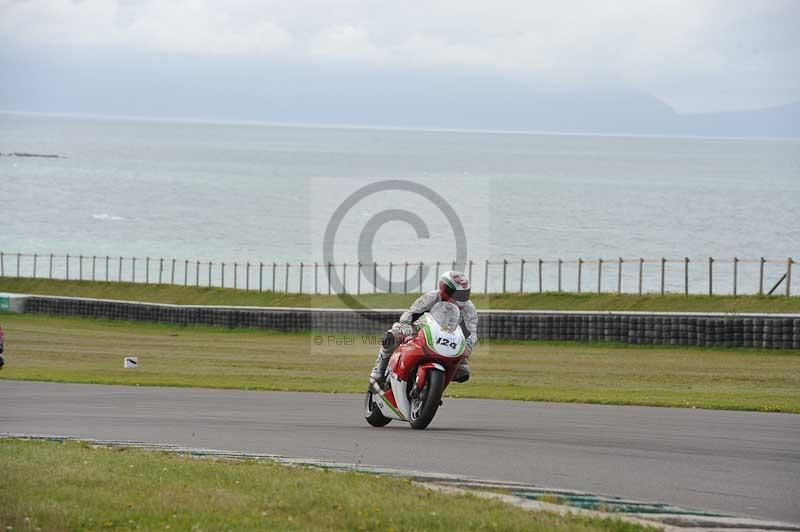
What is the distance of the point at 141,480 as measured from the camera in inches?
393

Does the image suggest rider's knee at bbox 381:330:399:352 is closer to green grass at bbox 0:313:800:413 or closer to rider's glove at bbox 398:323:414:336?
rider's glove at bbox 398:323:414:336

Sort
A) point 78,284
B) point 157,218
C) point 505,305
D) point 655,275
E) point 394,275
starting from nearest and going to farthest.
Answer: point 505,305 < point 78,284 < point 394,275 < point 655,275 < point 157,218

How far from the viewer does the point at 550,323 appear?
41.3 metres

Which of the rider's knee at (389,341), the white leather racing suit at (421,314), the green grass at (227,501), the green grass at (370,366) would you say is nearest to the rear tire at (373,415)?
the rider's knee at (389,341)

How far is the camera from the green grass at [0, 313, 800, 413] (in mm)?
24125

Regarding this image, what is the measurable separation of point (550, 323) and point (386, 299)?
15284 millimetres

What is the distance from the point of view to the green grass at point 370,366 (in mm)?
24125

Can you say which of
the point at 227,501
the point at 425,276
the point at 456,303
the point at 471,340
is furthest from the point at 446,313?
the point at 425,276

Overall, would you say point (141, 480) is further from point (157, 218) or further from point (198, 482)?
point (157, 218)

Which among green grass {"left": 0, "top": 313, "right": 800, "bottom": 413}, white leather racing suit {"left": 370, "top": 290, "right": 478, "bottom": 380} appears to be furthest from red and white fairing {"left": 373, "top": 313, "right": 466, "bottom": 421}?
green grass {"left": 0, "top": 313, "right": 800, "bottom": 413}

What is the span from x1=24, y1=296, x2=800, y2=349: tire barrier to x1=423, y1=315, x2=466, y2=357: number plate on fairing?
22763 mm

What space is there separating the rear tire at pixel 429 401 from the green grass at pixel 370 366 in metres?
6.23

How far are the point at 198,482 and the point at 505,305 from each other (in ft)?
139

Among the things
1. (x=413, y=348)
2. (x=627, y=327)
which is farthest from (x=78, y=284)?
(x=413, y=348)
